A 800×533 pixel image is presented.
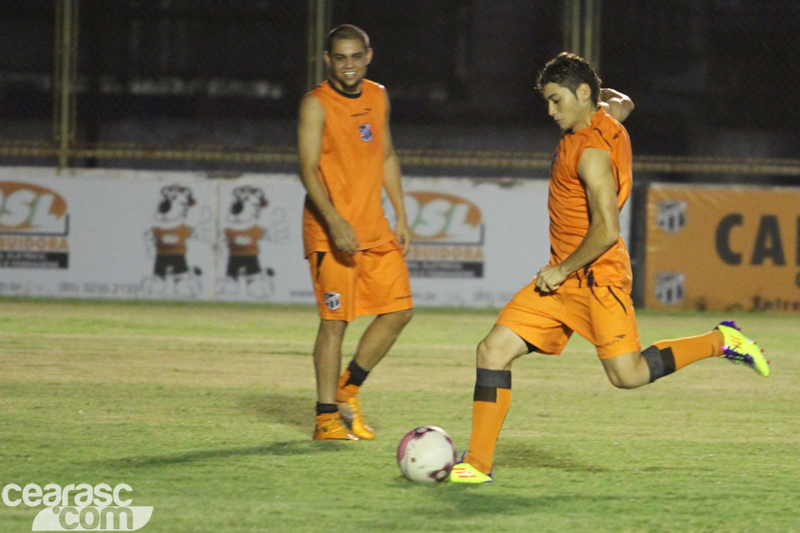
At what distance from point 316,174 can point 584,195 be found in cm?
140

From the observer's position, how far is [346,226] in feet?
18.1

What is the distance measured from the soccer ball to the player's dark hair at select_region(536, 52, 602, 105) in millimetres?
1537

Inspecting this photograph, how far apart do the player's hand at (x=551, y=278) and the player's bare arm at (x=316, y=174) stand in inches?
43.2

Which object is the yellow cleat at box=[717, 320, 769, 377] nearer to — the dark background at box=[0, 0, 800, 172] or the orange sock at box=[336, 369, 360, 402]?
the orange sock at box=[336, 369, 360, 402]

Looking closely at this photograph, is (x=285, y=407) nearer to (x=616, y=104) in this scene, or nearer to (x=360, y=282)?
(x=360, y=282)

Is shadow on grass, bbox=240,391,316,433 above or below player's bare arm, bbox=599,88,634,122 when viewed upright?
below

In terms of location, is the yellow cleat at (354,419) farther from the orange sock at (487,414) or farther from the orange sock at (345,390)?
the orange sock at (487,414)

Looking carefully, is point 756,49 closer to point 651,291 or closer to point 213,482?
point 651,291

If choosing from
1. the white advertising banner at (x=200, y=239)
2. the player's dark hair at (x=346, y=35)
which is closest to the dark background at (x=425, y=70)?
the white advertising banner at (x=200, y=239)

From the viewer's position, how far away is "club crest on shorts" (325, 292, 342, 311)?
5.71 m

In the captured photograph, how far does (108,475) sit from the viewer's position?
183 inches

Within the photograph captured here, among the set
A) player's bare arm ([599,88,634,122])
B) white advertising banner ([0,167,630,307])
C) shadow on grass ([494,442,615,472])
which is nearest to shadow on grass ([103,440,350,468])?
shadow on grass ([494,442,615,472])

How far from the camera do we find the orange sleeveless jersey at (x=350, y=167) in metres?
5.68

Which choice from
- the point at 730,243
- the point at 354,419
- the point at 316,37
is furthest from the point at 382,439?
the point at 316,37
